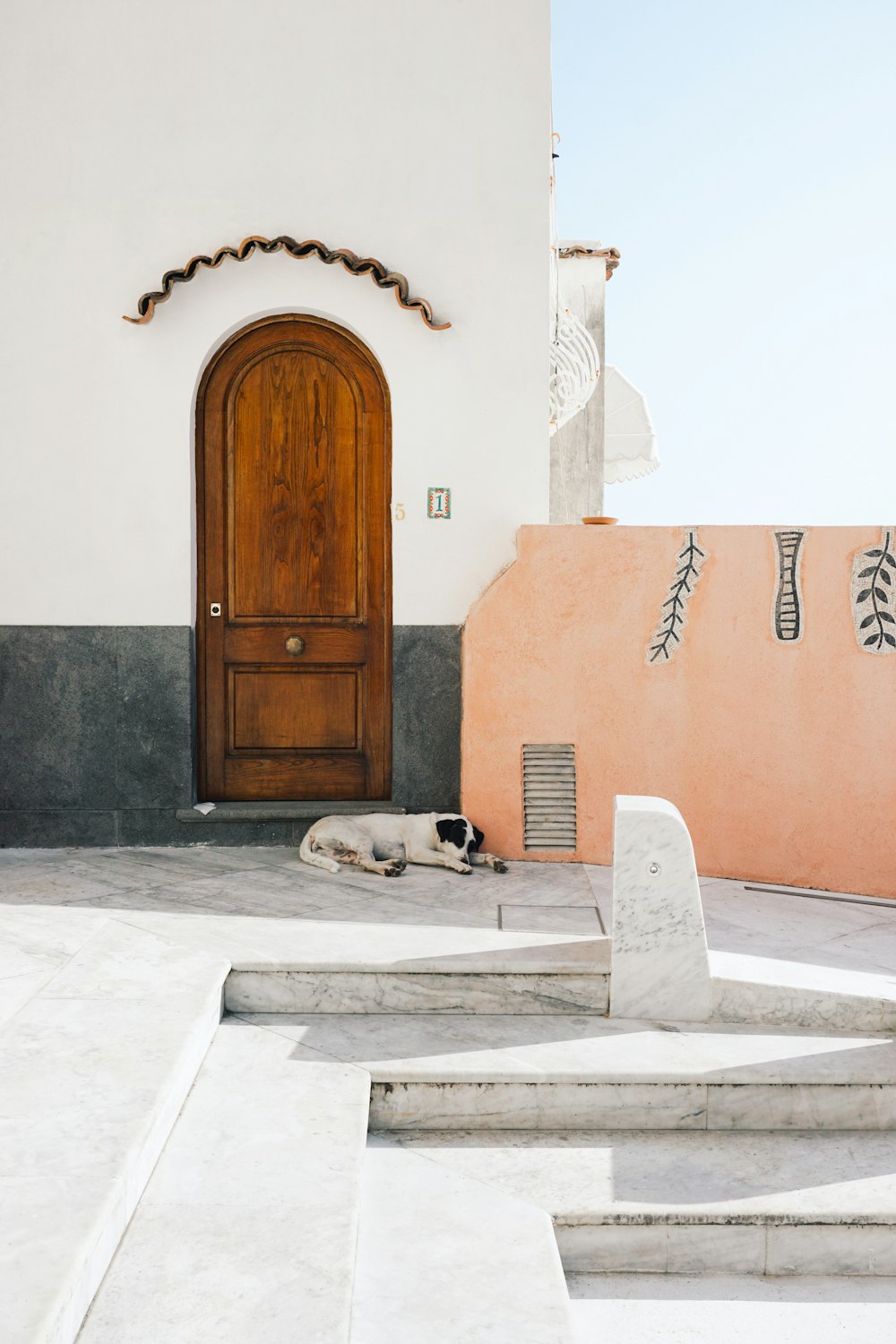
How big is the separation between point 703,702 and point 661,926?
6.81ft

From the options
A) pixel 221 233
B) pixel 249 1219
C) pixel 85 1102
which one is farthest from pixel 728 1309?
pixel 221 233

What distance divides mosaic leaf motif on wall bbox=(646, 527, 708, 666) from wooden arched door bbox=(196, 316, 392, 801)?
1494 millimetres

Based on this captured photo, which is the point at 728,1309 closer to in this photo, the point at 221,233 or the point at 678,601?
the point at 678,601

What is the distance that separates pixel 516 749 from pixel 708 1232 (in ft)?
10.6

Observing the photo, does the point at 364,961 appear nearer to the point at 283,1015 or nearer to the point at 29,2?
the point at 283,1015

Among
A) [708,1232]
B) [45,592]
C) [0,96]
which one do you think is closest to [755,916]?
[708,1232]

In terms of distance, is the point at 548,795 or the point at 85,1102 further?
the point at 548,795

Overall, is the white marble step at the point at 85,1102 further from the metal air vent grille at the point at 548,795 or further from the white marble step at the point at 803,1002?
the metal air vent grille at the point at 548,795

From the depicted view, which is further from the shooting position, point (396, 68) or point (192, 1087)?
point (396, 68)

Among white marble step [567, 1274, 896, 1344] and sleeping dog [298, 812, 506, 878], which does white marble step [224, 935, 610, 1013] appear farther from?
sleeping dog [298, 812, 506, 878]

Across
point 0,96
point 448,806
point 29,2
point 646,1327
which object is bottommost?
point 646,1327

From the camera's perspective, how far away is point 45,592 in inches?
234

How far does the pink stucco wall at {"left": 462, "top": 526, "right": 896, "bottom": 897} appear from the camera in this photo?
5.43 m

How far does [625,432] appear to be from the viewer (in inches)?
474
